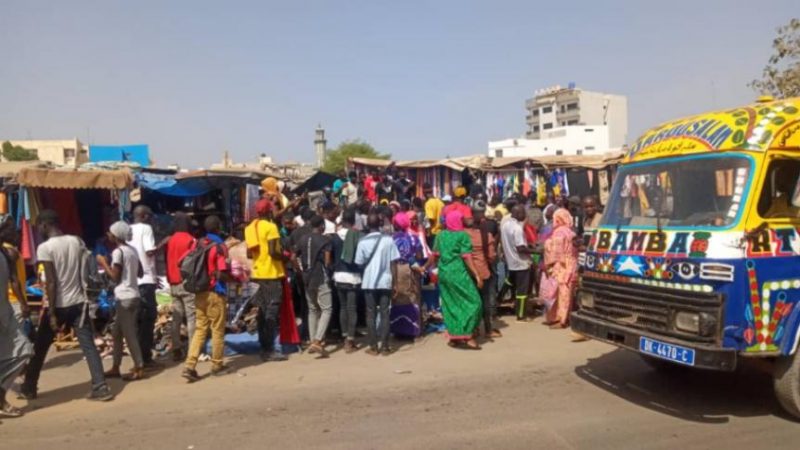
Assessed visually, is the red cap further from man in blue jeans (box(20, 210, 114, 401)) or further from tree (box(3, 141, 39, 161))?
tree (box(3, 141, 39, 161))

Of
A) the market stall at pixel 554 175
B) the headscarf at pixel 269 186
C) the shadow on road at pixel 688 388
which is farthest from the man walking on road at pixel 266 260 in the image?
the market stall at pixel 554 175

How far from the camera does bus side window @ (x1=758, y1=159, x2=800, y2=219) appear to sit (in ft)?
16.1

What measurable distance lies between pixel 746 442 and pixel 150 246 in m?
6.75

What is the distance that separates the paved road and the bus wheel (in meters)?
0.20

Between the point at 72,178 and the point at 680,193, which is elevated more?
the point at 72,178

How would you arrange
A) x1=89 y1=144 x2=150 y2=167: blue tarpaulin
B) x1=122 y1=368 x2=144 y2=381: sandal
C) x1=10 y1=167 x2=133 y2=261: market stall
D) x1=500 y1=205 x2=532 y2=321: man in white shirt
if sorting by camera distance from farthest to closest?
x1=89 y1=144 x2=150 y2=167: blue tarpaulin < x1=500 y1=205 x2=532 y2=321: man in white shirt < x1=10 y1=167 x2=133 y2=261: market stall < x1=122 y1=368 x2=144 y2=381: sandal

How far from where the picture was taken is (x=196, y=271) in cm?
643

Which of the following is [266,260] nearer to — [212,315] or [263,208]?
[263,208]

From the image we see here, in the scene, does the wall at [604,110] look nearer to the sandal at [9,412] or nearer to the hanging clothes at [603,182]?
the hanging clothes at [603,182]

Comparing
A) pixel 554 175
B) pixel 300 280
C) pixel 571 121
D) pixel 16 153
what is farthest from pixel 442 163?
pixel 571 121

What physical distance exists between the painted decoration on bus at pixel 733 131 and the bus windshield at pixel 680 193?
13 cm

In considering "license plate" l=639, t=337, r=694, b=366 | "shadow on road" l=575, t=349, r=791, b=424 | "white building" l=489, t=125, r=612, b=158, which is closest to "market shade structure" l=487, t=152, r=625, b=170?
"shadow on road" l=575, t=349, r=791, b=424

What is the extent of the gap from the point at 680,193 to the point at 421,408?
3.13 m

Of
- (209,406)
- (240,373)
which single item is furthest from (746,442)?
(240,373)
